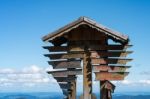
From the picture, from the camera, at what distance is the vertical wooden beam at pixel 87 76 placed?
50.7ft

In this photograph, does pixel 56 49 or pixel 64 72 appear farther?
pixel 56 49

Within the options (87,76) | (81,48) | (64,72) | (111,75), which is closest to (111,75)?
(111,75)

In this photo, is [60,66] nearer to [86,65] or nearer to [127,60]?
[86,65]

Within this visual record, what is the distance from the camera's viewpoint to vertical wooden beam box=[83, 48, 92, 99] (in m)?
15.5

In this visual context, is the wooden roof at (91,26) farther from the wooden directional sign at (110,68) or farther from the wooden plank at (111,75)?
the wooden plank at (111,75)

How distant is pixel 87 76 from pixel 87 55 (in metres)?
0.79

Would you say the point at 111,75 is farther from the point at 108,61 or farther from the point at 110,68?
the point at 108,61

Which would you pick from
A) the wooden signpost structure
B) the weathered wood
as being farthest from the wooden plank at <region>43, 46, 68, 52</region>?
the weathered wood

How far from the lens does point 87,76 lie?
51.3ft

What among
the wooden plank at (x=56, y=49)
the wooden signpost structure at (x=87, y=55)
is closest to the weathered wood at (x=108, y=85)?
the wooden signpost structure at (x=87, y=55)

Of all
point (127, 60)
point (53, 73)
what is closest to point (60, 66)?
point (53, 73)

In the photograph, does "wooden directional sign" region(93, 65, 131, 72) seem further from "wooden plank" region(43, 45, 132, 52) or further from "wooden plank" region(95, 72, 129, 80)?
"wooden plank" region(43, 45, 132, 52)

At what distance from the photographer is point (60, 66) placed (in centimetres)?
1588

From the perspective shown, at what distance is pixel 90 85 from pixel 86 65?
769 mm
